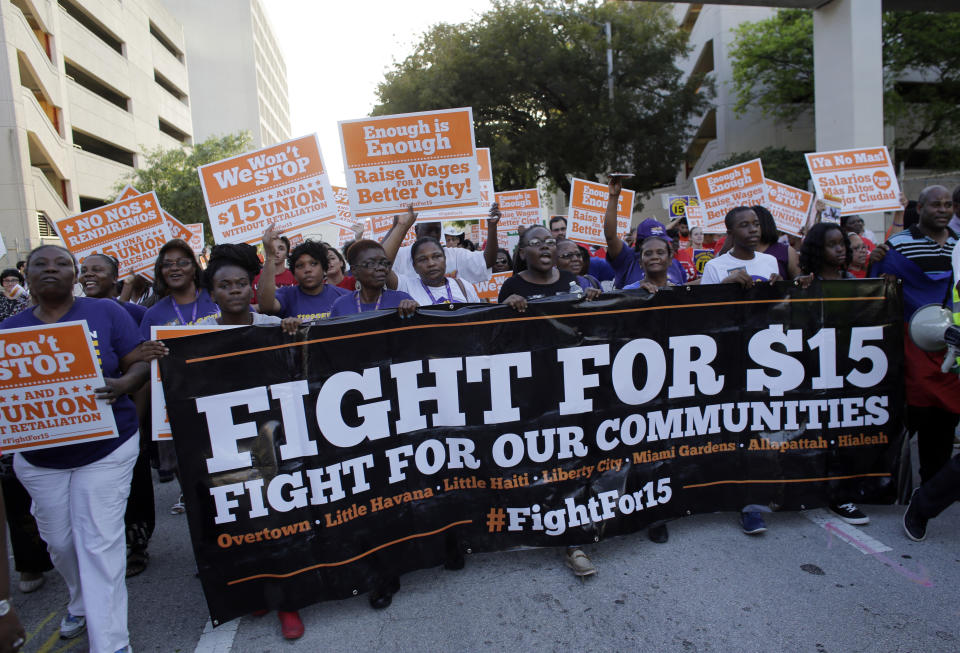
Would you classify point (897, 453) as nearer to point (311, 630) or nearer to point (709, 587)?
point (709, 587)

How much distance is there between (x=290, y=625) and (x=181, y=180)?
103 feet

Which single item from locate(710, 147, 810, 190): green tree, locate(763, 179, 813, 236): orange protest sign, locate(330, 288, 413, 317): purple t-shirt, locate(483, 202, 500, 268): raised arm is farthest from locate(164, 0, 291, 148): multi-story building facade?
locate(330, 288, 413, 317): purple t-shirt

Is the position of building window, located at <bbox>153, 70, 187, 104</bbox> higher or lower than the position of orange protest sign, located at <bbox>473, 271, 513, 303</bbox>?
higher

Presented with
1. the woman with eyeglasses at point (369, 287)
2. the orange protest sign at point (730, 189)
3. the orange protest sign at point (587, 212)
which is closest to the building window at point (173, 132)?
the orange protest sign at point (587, 212)

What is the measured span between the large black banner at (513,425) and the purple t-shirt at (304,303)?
58.8 inches

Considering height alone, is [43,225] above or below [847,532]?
above

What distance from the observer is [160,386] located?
10.3ft

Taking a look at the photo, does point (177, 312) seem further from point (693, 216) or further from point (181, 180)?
point (181, 180)

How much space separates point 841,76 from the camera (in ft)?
50.9

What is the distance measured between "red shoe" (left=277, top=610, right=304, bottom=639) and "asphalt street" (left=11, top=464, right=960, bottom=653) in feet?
0.13

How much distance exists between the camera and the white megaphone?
3.45 m

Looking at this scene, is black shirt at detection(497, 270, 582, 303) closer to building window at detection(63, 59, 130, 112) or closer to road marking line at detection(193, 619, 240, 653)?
road marking line at detection(193, 619, 240, 653)

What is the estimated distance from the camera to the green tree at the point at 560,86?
2350 centimetres

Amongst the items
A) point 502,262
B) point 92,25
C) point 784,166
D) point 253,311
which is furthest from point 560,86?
point 92,25
